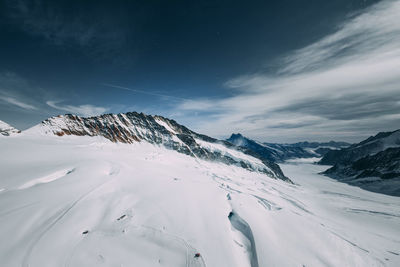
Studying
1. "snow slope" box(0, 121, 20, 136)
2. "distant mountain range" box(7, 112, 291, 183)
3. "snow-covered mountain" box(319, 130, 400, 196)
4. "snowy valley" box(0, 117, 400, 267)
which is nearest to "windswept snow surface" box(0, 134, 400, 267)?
"snowy valley" box(0, 117, 400, 267)

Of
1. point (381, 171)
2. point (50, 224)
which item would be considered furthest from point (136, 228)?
point (381, 171)

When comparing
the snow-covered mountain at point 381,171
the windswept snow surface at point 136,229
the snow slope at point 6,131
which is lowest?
the snow-covered mountain at point 381,171

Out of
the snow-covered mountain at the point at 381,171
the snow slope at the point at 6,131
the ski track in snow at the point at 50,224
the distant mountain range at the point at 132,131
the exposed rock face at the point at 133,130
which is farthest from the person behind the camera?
the snow-covered mountain at the point at 381,171

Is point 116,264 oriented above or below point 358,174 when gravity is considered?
above

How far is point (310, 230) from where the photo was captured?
Result: 1973 cm

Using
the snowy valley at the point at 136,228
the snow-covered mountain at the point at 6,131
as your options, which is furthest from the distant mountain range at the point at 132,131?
the snowy valley at the point at 136,228

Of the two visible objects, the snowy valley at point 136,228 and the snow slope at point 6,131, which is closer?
the snowy valley at point 136,228

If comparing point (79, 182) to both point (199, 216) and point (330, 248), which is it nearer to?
point (199, 216)

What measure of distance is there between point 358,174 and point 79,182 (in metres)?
281

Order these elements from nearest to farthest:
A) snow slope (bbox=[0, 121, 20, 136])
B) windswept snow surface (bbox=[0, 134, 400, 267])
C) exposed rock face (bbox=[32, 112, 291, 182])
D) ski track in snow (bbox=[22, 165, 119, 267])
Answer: ski track in snow (bbox=[22, 165, 119, 267]), windswept snow surface (bbox=[0, 134, 400, 267]), snow slope (bbox=[0, 121, 20, 136]), exposed rock face (bbox=[32, 112, 291, 182])

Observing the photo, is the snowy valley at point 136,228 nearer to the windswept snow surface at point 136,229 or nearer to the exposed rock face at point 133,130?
the windswept snow surface at point 136,229

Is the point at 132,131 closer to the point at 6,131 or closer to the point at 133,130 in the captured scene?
the point at 133,130


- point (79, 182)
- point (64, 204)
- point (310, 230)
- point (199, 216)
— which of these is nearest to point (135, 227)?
point (199, 216)

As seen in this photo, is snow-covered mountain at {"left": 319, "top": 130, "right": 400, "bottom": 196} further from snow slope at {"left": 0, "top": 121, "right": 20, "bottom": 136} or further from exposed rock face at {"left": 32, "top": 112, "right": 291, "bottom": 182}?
snow slope at {"left": 0, "top": 121, "right": 20, "bottom": 136}
